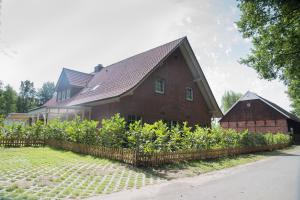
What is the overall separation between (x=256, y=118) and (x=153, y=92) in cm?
2728

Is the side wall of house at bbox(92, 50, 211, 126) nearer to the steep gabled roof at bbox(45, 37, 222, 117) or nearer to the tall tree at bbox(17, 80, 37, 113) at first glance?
the steep gabled roof at bbox(45, 37, 222, 117)

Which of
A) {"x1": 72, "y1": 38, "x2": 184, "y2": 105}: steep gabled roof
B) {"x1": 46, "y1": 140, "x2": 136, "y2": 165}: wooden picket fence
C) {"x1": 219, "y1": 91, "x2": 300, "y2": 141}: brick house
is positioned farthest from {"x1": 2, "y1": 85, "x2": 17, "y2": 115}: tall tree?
{"x1": 46, "y1": 140, "x2": 136, "y2": 165}: wooden picket fence

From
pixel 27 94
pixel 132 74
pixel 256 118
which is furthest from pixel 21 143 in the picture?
pixel 27 94

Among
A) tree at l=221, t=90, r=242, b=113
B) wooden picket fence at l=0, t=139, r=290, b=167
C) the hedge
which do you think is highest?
tree at l=221, t=90, r=242, b=113

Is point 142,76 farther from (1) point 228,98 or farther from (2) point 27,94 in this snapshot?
(2) point 27,94

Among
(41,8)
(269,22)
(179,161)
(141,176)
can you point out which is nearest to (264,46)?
(269,22)

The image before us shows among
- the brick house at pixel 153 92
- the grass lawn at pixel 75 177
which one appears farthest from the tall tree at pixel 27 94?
the grass lawn at pixel 75 177

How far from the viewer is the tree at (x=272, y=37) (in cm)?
1504

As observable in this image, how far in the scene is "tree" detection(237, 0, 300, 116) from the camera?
15039 mm

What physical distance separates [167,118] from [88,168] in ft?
36.8

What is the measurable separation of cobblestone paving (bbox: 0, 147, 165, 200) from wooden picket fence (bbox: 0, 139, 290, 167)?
0.56m

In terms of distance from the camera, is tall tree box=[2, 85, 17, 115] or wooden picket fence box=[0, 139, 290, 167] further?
tall tree box=[2, 85, 17, 115]

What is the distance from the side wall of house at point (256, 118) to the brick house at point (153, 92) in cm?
1725

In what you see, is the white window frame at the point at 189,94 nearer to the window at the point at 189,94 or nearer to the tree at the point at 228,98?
the window at the point at 189,94
